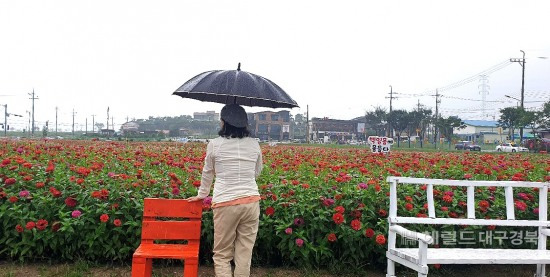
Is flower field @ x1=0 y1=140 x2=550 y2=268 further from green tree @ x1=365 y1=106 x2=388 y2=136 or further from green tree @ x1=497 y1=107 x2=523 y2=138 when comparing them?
green tree @ x1=365 y1=106 x2=388 y2=136

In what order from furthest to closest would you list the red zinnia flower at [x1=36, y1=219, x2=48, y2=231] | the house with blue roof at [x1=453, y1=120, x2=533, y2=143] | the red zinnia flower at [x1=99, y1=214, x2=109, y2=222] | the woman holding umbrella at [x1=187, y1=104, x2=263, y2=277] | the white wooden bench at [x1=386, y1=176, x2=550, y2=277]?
1. the house with blue roof at [x1=453, y1=120, x2=533, y2=143]
2. the red zinnia flower at [x1=36, y1=219, x2=48, y2=231]
3. the red zinnia flower at [x1=99, y1=214, x2=109, y2=222]
4. the white wooden bench at [x1=386, y1=176, x2=550, y2=277]
5. the woman holding umbrella at [x1=187, y1=104, x2=263, y2=277]

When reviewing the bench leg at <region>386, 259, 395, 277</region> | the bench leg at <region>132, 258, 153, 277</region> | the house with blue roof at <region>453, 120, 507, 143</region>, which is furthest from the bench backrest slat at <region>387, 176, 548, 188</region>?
the house with blue roof at <region>453, 120, 507, 143</region>

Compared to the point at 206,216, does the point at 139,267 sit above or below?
below

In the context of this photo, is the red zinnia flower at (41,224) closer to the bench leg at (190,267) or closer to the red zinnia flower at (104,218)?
the red zinnia flower at (104,218)

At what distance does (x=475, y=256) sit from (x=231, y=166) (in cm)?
188

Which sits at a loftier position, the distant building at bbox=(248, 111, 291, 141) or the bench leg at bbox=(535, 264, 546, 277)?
the distant building at bbox=(248, 111, 291, 141)

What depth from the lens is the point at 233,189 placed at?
274cm

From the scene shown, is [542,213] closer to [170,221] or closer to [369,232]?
[369,232]

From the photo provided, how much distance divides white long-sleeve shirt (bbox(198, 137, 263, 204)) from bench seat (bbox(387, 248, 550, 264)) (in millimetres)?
1187

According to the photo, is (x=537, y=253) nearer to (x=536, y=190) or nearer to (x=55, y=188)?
(x=536, y=190)

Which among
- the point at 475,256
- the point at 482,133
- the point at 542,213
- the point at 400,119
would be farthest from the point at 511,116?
the point at 475,256

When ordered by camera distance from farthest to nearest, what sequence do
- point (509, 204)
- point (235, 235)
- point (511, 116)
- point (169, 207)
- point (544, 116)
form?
point (511, 116), point (544, 116), point (509, 204), point (169, 207), point (235, 235)

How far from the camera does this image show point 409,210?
11.8ft

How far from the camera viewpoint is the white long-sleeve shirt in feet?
9.02
